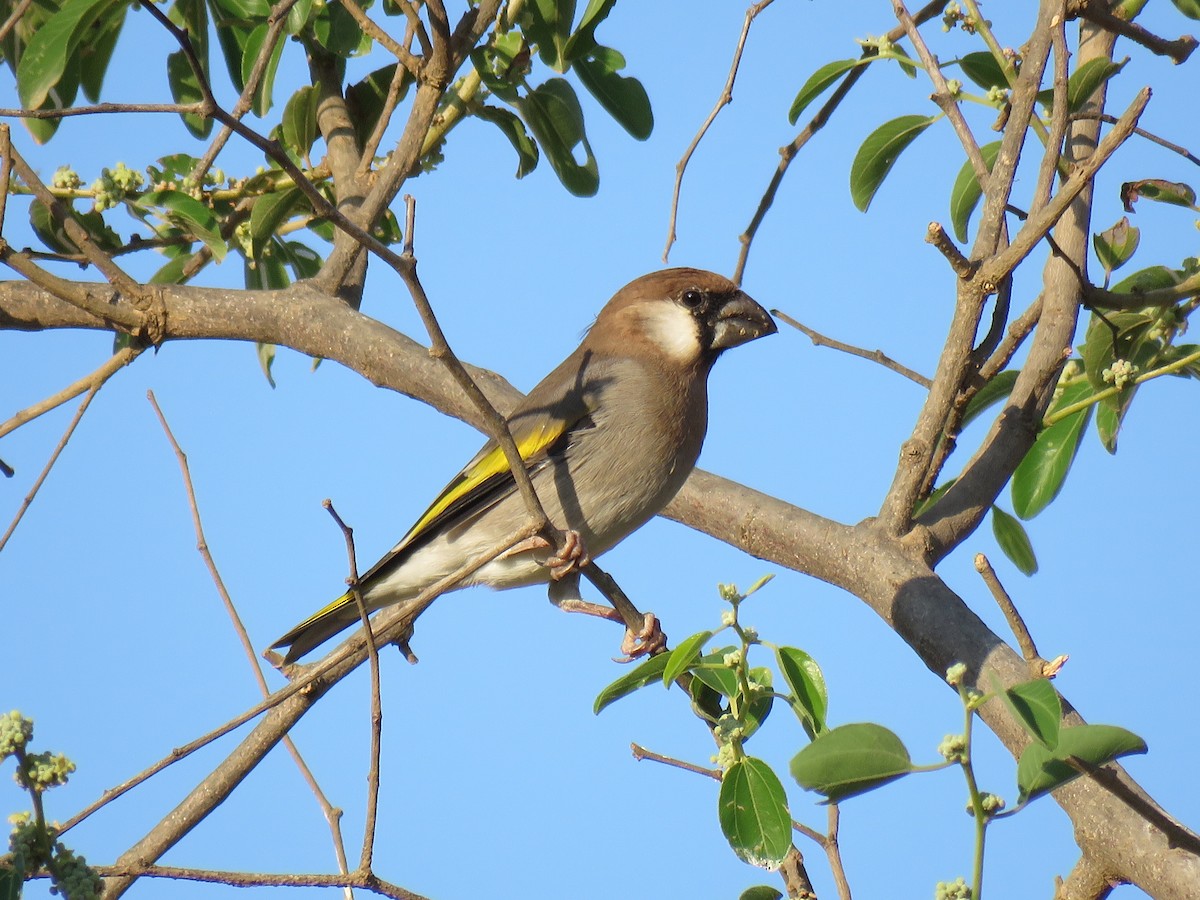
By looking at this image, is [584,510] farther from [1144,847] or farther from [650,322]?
[1144,847]

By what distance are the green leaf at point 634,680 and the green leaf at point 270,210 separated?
7.36ft

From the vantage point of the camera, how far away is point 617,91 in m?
4.48

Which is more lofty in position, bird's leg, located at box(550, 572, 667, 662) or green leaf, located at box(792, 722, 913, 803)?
bird's leg, located at box(550, 572, 667, 662)

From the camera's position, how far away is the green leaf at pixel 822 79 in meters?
3.83

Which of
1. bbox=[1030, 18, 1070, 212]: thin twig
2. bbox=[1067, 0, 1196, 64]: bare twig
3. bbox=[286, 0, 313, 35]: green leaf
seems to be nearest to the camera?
bbox=[1030, 18, 1070, 212]: thin twig

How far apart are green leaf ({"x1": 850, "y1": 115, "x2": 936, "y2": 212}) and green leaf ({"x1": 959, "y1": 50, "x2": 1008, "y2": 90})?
0.63ft

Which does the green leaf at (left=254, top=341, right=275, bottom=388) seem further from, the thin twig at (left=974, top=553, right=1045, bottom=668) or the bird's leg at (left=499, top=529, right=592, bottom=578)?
the thin twig at (left=974, top=553, right=1045, bottom=668)

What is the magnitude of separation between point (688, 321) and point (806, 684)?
2.49 m

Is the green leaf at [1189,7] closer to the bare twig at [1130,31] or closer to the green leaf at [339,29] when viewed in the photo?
the bare twig at [1130,31]

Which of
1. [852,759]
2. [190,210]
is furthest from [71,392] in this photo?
[852,759]

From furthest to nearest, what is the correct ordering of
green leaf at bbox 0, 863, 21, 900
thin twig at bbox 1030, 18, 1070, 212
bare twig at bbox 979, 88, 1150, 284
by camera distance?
thin twig at bbox 1030, 18, 1070, 212, bare twig at bbox 979, 88, 1150, 284, green leaf at bbox 0, 863, 21, 900

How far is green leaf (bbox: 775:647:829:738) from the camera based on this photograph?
8.93ft

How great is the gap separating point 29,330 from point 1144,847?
12.8 feet

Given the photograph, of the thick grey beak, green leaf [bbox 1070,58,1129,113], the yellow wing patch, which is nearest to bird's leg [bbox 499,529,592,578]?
the yellow wing patch
